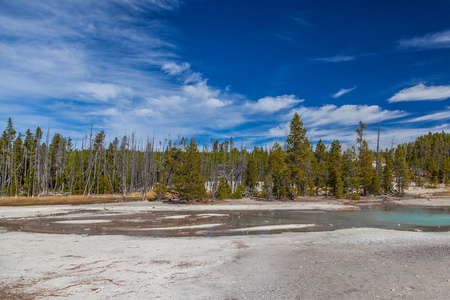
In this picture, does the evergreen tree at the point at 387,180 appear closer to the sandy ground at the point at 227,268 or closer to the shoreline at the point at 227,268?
the shoreline at the point at 227,268

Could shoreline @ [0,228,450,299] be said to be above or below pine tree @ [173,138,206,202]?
below

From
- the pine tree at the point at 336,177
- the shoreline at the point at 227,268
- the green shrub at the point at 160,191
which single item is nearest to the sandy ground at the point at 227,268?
the shoreline at the point at 227,268

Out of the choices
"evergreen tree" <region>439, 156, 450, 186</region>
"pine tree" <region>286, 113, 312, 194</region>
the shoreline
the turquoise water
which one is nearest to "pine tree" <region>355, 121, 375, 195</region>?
"pine tree" <region>286, 113, 312, 194</region>

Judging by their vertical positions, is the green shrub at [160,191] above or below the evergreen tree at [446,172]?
below

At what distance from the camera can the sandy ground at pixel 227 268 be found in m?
7.23

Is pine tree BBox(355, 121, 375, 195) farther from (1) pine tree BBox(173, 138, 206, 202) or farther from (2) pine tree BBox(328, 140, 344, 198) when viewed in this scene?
(1) pine tree BBox(173, 138, 206, 202)

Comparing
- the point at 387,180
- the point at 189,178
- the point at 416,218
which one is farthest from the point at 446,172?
the point at 189,178

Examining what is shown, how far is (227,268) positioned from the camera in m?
9.57

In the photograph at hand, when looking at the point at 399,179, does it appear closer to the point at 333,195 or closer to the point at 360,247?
the point at 333,195

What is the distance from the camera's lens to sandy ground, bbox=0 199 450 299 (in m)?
7.23

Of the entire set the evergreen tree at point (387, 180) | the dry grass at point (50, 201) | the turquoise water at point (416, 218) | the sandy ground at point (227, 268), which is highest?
the evergreen tree at point (387, 180)

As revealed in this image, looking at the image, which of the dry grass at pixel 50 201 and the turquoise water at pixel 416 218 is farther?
the dry grass at pixel 50 201

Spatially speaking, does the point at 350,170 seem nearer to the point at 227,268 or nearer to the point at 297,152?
the point at 297,152

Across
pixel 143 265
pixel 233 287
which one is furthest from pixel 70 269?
pixel 233 287
